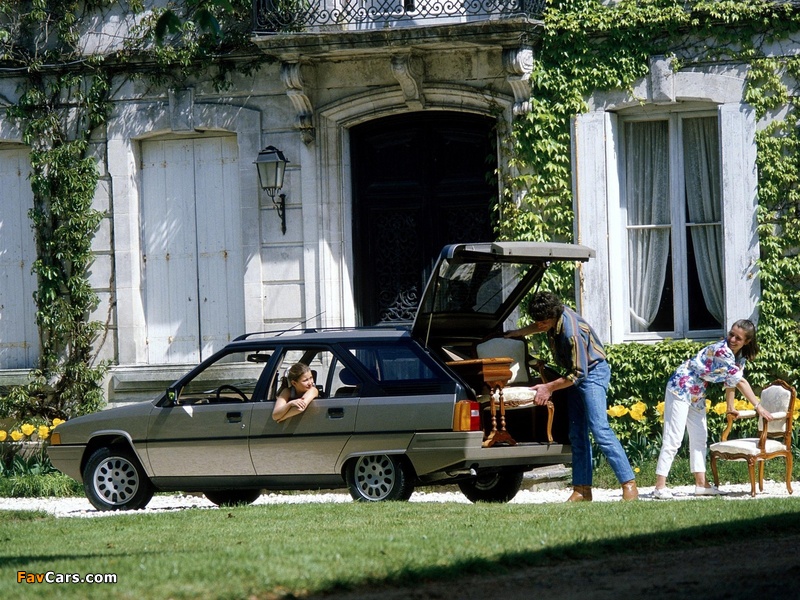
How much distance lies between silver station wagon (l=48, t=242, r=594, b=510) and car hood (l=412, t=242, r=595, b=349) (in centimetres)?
1

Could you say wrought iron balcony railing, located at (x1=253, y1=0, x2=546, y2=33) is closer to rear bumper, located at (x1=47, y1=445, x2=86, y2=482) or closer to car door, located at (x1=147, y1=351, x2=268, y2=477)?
car door, located at (x1=147, y1=351, x2=268, y2=477)

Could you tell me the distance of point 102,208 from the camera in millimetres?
16641

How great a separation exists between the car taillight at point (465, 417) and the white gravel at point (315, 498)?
1.62 meters

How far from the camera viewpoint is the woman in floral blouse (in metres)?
12.1

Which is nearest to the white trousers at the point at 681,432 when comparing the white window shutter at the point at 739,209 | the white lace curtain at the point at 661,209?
the white window shutter at the point at 739,209

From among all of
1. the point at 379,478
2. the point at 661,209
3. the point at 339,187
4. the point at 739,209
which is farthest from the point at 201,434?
the point at 739,209

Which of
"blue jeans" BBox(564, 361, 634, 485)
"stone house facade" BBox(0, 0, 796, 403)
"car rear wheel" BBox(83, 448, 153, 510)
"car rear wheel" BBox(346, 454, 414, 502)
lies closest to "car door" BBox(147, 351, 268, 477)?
"car rear wheel" BBox(83, 448, 153, 510)

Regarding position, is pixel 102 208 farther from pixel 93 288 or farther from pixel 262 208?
pixel 262 208

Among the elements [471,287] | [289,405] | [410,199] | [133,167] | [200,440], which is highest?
[133,167]

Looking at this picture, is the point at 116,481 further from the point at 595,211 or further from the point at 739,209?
the point at 739,209

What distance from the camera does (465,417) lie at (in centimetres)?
1074

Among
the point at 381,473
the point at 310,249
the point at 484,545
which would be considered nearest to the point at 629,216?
the point at 310,249

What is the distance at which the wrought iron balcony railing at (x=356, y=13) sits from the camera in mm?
15395

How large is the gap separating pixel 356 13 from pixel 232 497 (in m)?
5.93
